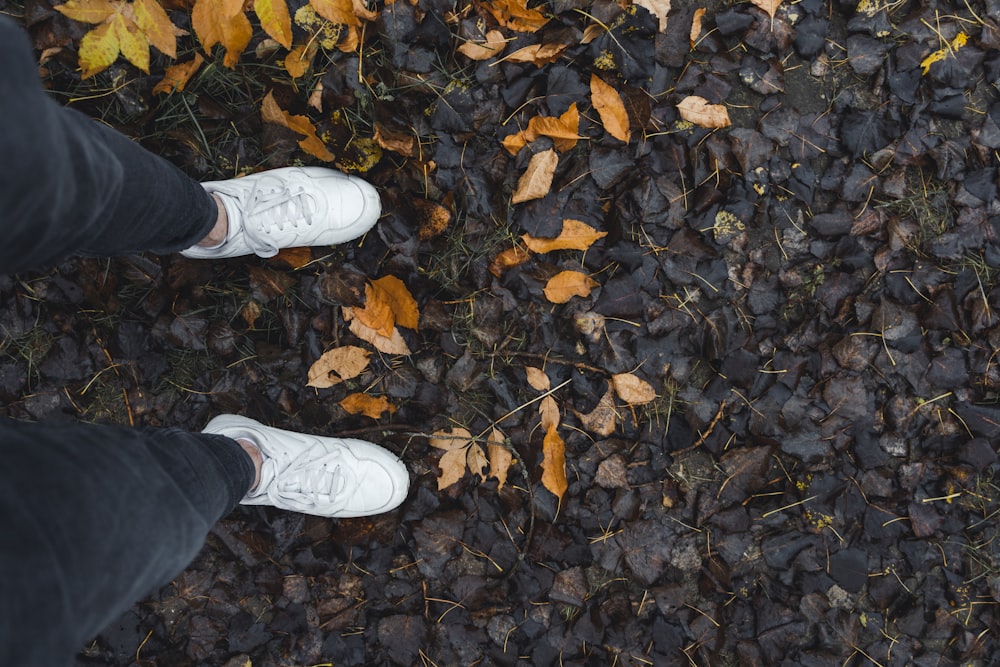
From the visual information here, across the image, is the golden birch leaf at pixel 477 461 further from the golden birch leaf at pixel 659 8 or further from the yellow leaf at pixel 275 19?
the golden birch leaf at pixel 659 8

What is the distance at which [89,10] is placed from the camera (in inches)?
71.6

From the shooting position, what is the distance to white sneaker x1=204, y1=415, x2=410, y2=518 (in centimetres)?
188

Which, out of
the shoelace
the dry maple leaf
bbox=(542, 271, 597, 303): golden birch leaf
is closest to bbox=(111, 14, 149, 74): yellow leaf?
the dry maple leaf

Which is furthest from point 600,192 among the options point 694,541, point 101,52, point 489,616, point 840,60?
point 101,52

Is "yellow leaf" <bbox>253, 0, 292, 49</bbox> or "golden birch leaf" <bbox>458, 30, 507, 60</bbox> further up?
"yellow leaf" <bbox>253, 0, 292, 49</bbox>

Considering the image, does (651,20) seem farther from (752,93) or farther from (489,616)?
(489,616)

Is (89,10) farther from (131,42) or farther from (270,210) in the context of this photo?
(270,210)

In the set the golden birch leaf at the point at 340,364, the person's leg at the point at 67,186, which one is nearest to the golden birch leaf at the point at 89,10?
the person's leg at the point at 67,186

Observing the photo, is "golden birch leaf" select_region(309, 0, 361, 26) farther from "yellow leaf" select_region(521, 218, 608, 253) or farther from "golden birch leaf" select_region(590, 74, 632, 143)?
"yellow leaf" select_region(521, 218, 608, 253)

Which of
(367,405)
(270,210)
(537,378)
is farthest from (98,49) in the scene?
(537,378)

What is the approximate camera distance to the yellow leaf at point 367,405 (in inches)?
80.9

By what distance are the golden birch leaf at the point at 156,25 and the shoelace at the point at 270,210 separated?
48cm

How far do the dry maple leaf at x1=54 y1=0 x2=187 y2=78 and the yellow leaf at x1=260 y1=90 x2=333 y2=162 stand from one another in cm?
30

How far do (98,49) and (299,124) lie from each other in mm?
598
